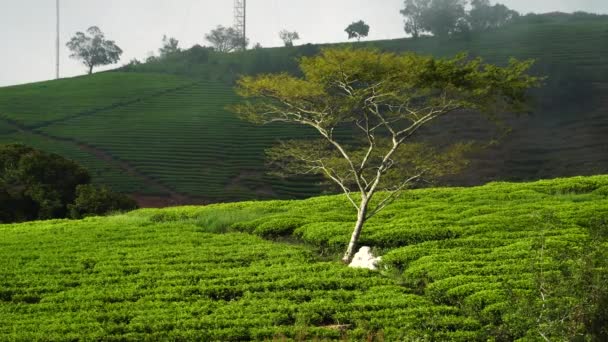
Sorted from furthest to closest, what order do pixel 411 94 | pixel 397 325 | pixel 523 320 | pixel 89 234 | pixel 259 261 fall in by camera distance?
pixel 89 234, pixel 411 94, pixel 259 261, pixel 397 325, pixel 523 320

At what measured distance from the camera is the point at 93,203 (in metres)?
40.9

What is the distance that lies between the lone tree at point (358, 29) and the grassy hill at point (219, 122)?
14.9 meters

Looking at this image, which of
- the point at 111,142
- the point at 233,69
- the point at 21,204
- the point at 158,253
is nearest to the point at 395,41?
the point at 233,69

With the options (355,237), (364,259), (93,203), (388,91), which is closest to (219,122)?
(93,203)

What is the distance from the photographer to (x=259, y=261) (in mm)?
22484

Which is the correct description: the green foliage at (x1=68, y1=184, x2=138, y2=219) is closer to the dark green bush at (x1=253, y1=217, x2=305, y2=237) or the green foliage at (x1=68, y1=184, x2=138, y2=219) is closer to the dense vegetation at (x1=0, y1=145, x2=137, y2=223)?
the dense vegetation at (x1=0, y1=145, x2=137, y2=223)

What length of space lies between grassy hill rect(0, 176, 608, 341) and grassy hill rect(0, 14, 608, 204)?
19.5 metres

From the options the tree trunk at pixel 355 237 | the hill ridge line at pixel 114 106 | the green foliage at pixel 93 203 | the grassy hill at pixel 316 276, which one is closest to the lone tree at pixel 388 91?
the tree trunk at pixel 355 237

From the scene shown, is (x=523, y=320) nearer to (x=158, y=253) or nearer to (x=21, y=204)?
(x=158, y=253)

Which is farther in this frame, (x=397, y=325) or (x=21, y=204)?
(x=21, y=204)

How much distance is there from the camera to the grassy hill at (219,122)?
2383 inches

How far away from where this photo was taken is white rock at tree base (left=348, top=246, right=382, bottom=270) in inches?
859

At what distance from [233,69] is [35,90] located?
2683 cm

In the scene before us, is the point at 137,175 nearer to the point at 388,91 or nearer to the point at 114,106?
the point at 114,106
